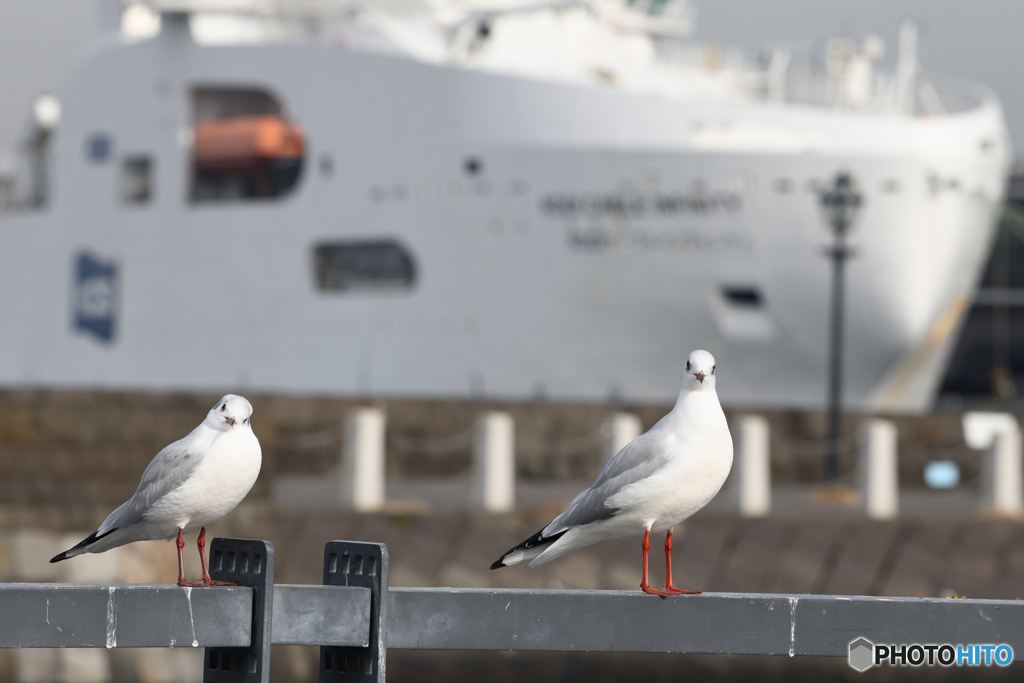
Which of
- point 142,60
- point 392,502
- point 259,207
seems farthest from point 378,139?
point 392,502

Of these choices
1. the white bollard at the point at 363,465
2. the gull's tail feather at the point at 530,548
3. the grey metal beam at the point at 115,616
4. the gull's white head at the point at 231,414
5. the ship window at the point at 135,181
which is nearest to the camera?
the grey metal beam at the point at 115,616

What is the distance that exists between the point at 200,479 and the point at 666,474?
4.58ft

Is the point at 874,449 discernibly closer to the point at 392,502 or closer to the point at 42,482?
the point at 392,502

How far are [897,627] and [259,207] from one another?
26.3 metres

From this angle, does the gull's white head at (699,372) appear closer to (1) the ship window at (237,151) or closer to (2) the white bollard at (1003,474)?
(2) the white bollard at (1003,474)

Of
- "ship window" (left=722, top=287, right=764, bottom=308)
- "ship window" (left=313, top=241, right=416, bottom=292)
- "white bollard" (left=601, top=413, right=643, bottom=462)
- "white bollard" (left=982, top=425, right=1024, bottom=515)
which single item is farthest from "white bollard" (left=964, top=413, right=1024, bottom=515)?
"ship window" (left=313, top=241, right=416, bottom=292)

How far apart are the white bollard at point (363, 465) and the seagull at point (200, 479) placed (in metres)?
8.63

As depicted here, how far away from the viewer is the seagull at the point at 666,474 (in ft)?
14.7

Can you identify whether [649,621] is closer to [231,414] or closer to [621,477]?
[621,477]

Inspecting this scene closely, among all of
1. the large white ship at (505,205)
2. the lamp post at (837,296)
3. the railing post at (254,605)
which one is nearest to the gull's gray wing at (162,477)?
the railing post at (254,605)

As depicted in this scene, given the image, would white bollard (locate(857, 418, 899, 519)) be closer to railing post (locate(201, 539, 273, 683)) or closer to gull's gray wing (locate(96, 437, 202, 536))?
gull's gray wing (locate(96, 437, 202, 536))

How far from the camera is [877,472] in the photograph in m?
13.7

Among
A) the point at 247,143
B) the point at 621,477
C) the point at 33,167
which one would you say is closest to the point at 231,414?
the point at 621,477

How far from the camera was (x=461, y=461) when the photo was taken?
53.7 feet
